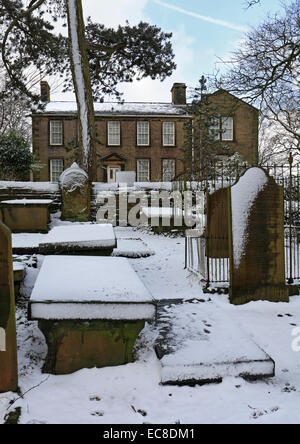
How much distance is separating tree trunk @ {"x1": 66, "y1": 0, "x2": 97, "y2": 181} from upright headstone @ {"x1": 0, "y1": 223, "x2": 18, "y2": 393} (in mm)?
11270

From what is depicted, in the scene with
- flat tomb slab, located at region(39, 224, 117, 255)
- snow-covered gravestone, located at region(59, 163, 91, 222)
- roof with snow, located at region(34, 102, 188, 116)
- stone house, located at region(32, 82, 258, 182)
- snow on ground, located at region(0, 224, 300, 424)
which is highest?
roof with snow, located at region(34, 102, 188, 116)

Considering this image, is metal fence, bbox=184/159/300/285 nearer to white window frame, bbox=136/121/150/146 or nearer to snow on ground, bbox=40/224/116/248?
snow on ground, bbox=40/224/116/248

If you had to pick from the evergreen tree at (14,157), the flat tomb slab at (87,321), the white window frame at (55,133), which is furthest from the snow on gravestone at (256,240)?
the white window frame at (55,133)

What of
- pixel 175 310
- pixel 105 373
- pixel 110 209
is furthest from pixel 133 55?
pixel 105 373

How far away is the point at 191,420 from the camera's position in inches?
97.7

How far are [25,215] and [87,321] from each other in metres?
5.90

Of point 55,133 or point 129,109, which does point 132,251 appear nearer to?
point 55,133

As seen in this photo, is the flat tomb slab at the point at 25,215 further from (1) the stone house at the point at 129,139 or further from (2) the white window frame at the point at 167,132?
(2) the white window frame at the point at 167,132

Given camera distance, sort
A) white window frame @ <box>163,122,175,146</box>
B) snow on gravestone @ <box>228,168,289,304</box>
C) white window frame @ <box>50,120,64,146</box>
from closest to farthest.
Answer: snow on gravestone @ <box>228,168,289,304</box>, white window frame @ <box>50,120,64,146</box>, white window frame @ <box>163,122,175,146</box>

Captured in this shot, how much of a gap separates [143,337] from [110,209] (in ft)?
29.7

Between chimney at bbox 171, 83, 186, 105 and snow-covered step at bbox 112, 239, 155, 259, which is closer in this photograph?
snow-covered step at bbox 112, 239, 155, 259

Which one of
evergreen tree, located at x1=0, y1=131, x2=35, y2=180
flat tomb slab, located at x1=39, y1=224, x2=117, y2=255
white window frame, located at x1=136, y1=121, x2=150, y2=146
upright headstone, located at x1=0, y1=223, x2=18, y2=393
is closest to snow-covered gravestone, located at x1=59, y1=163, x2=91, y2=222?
flat tomb slab, located at x1=39, y1=224, x2=117, y2=255

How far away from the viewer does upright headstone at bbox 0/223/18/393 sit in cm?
270

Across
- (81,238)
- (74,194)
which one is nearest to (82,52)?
(74,194)
